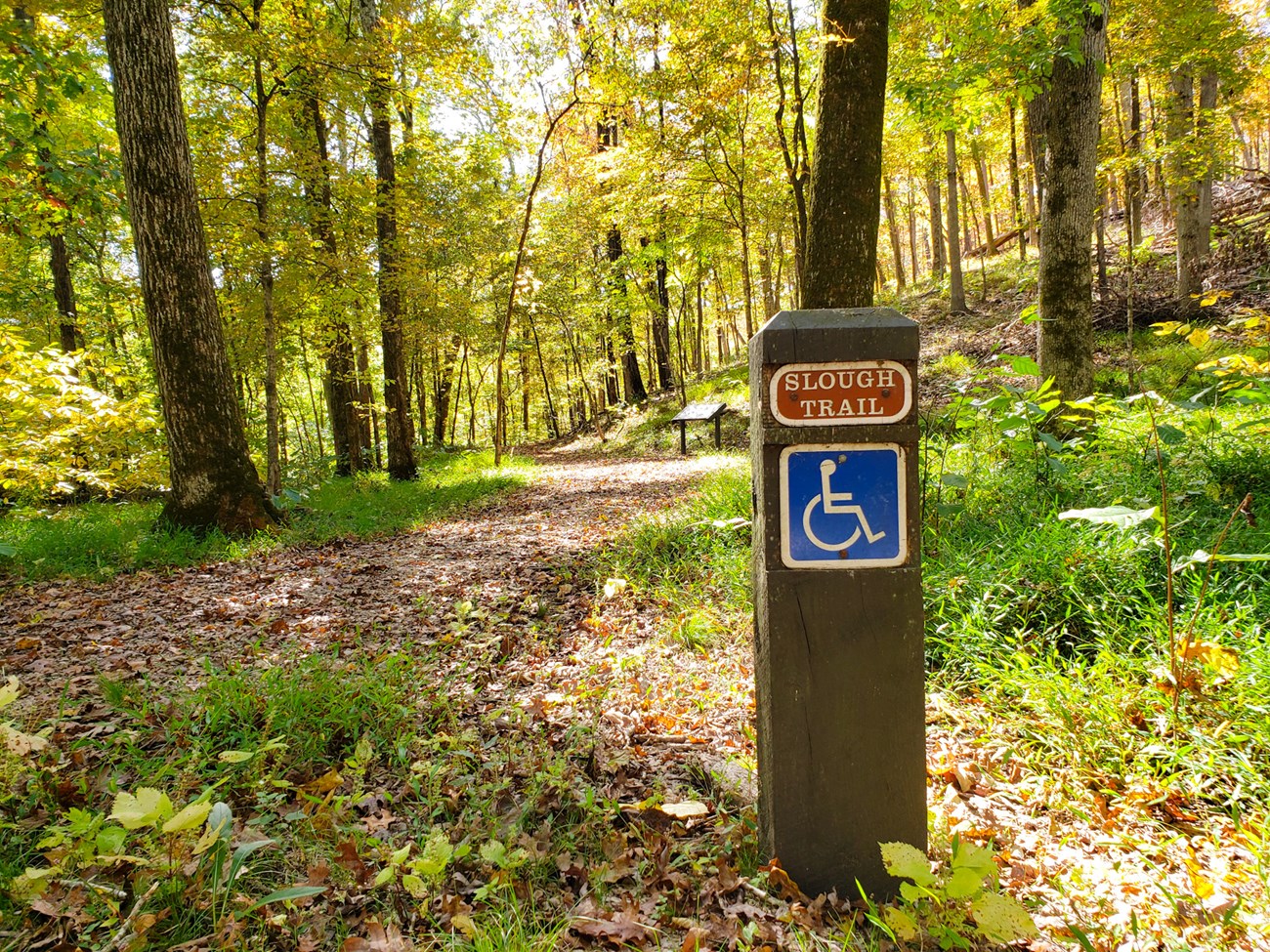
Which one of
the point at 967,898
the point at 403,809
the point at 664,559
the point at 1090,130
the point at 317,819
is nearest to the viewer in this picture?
the point at 967,898

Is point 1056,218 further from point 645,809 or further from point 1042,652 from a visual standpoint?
point 645,809

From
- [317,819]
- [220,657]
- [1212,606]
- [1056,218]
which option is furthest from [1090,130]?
[220,657]

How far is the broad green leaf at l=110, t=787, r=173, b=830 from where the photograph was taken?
1.39 metres

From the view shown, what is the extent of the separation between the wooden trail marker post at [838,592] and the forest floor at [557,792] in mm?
215

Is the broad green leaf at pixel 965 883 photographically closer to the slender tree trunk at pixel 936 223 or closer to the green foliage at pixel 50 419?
the green foliage at pixel 50 419

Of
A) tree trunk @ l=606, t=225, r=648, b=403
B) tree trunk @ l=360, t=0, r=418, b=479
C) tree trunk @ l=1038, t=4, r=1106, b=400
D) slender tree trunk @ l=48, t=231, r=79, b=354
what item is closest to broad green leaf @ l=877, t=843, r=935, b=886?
tree trunk @ l=1038, t=4, r=1106, b=400

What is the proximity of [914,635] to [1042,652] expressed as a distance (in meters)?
1.62

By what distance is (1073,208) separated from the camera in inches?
211

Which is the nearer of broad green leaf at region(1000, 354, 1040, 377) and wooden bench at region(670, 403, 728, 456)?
broad green leaf at region(1000, 354, 1040, 377)

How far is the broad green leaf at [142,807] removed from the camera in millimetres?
1395

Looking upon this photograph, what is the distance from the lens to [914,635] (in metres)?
1.70

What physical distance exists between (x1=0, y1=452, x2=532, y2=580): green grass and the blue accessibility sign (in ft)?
12.6

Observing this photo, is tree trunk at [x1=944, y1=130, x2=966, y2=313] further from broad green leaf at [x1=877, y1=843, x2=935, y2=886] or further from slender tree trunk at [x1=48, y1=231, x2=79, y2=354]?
slender tree trunk at [x1=48, y1=231, x2=79, y2=354]

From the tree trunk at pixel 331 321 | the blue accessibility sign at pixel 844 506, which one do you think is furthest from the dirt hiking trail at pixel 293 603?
the tree trunk at pixel 331 321
